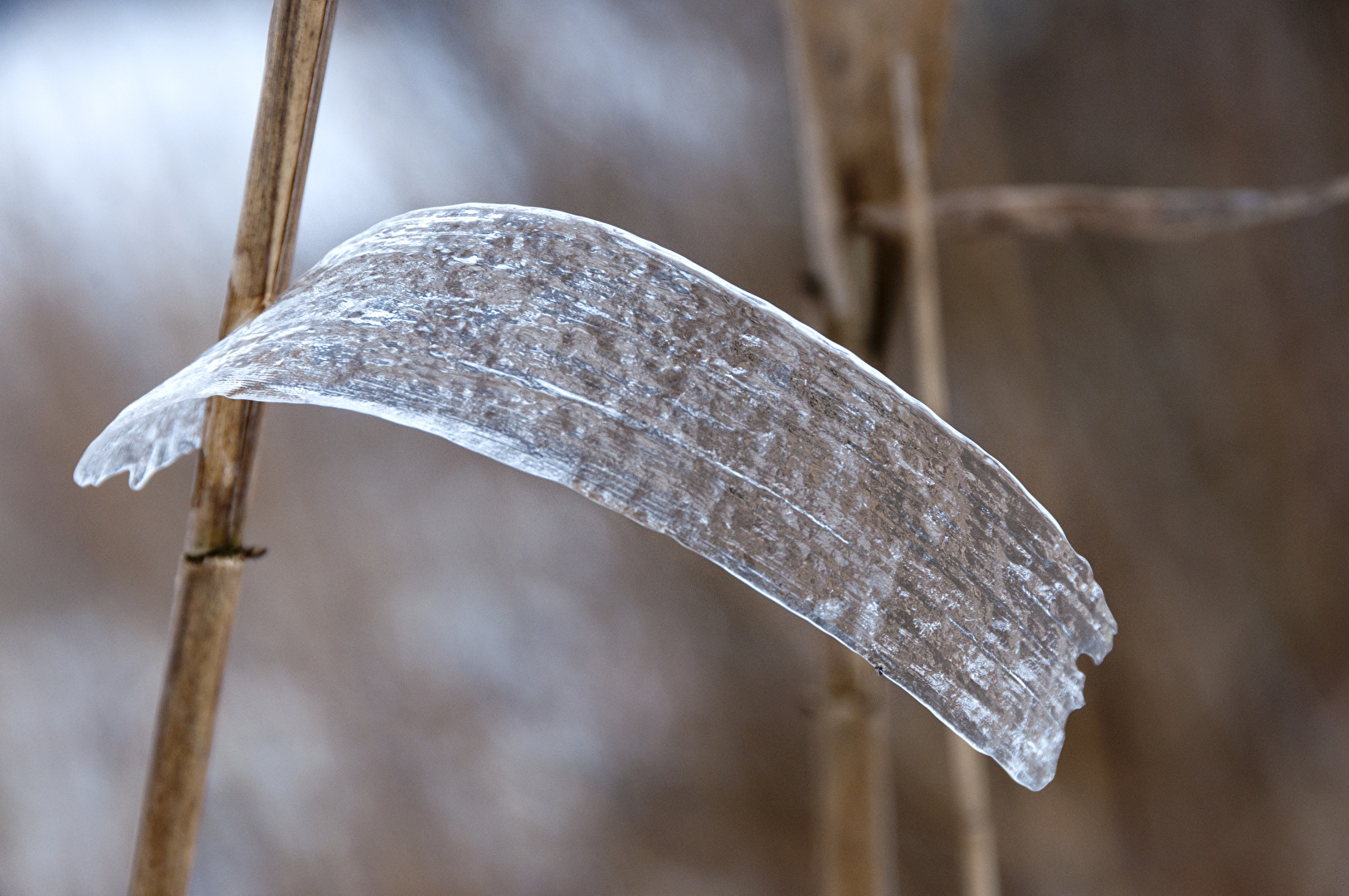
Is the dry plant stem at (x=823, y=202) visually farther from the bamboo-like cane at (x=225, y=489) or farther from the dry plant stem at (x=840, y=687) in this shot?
the bamboo-like cane at (x=225, y=489)

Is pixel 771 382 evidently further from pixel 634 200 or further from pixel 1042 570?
pixel 634 200

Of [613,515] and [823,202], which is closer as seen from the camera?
[823,202]

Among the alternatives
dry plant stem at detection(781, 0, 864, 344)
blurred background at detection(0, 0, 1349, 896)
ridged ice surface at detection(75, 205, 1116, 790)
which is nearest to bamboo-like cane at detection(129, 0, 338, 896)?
ridged ice surface at detection(75, 205, 1116, 790)

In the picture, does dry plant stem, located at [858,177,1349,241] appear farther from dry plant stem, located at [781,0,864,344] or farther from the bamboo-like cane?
the bamboo-like cane

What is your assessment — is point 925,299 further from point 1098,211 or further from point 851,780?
point 851,780

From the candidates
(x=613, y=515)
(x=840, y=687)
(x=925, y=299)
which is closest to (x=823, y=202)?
(x=925, y=299)

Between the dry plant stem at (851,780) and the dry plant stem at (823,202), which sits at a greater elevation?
the dry plant stem at (823,202)

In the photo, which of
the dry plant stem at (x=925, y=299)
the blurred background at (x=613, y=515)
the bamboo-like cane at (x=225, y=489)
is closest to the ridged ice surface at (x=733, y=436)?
the bamboo-like cane at (x=225, y=489)
